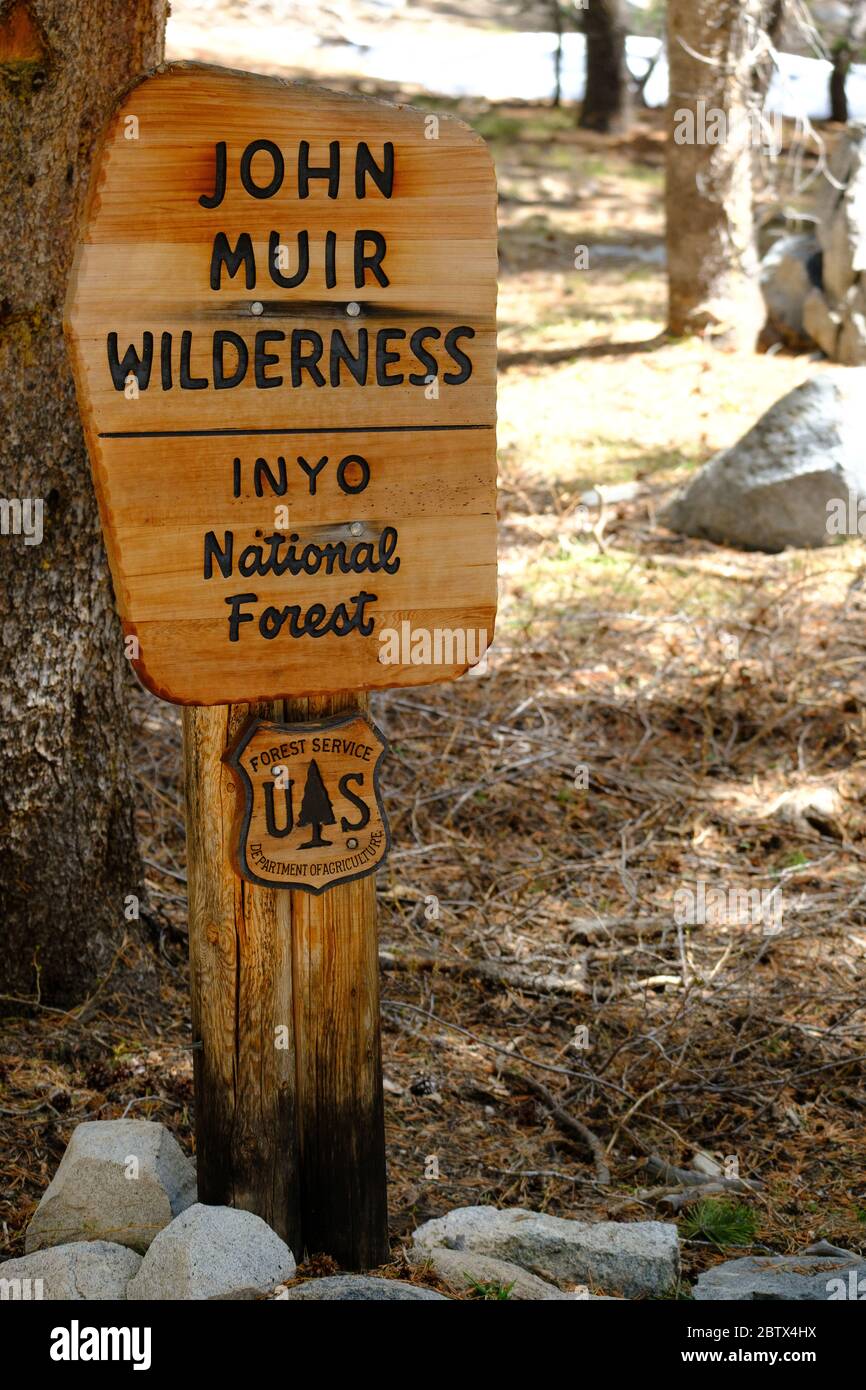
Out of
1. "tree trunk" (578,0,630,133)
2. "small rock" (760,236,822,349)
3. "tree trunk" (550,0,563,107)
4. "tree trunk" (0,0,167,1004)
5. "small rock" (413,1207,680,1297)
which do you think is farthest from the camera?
"tree trunk" (550,0,563,107)

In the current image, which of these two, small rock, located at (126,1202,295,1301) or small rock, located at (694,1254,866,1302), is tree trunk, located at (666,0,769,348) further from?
small rock, located at (126,1202,295,1301)

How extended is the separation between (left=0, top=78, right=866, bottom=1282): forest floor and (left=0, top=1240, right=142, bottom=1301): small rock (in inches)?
10.9

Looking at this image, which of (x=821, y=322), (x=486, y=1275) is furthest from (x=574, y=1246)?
(x=821, y=322)

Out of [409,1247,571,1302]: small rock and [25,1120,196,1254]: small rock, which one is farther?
[25,1120,196,1254]: small rock

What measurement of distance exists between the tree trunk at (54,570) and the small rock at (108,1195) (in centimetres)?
76

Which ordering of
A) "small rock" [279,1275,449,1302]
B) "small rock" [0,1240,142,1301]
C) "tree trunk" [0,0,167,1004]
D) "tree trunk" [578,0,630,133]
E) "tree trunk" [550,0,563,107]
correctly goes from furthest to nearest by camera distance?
"tree trunk" [550,0,563,107]
"tree trunk" [578,0,630,133]
"tree trunk" [0,0,167,1004]
"small rock" [0,1240,142,1301]
"small rock" [279,1275,449,1302]

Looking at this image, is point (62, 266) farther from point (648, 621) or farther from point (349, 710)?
point (648, 621)

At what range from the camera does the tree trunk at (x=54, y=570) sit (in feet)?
10.2

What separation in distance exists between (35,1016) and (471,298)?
2.04 meters

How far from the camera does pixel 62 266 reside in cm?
319

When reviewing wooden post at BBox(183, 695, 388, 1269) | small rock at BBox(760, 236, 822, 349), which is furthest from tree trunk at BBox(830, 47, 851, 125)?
wooden post at BBox(183, 695, 388, 1269)

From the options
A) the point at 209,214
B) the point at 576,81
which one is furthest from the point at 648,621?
the point at 576,81

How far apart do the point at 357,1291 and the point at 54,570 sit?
1705 mm

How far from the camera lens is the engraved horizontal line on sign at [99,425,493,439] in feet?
7.34
